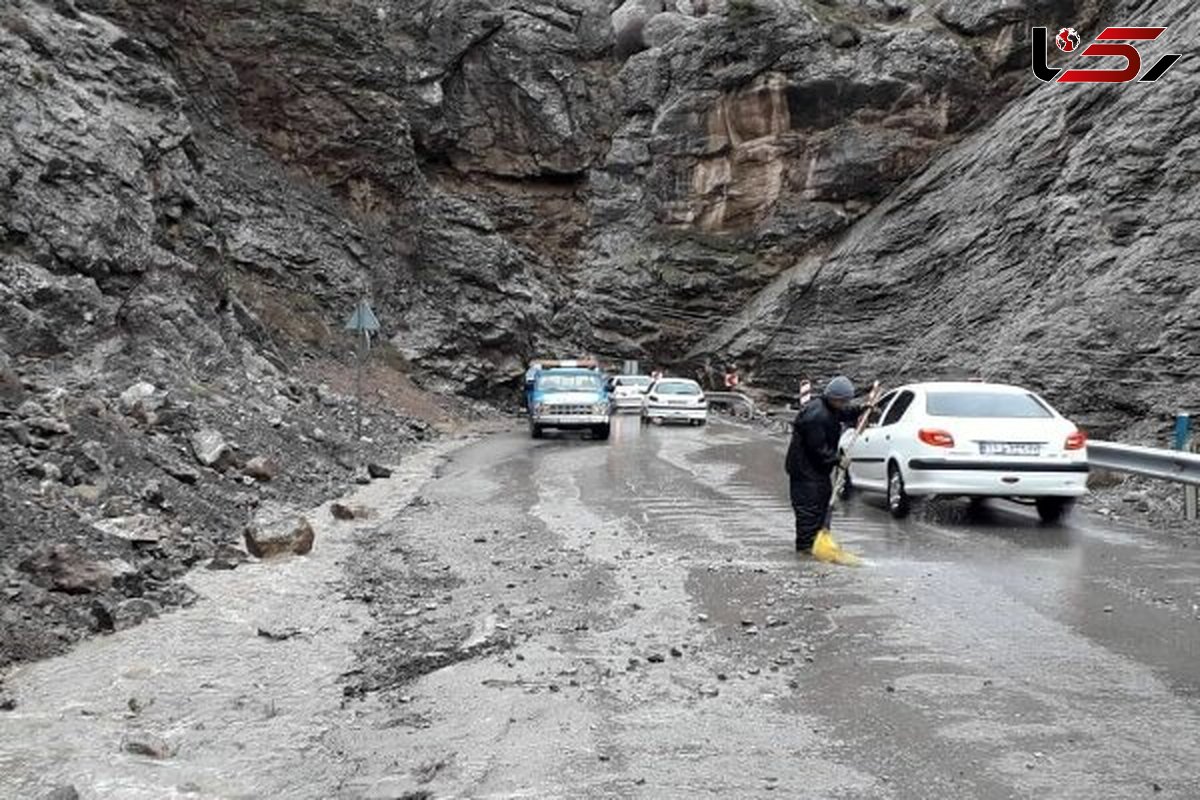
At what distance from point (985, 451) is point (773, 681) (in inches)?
275

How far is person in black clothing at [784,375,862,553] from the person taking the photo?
9578 millimetres

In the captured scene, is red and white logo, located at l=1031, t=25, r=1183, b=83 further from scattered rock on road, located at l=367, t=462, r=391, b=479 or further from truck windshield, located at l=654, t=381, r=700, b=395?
scattered rock on road, located at l=367, t=462, r=391, b=479

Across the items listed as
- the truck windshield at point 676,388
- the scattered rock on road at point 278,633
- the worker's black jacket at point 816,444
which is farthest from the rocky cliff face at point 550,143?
the scattered rock on road at point 278,633

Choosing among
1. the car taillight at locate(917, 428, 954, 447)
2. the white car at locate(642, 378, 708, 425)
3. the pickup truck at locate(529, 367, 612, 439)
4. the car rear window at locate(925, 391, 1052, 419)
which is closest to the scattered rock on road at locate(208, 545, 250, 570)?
the car taillight at locate(917, 428, 954, 447)

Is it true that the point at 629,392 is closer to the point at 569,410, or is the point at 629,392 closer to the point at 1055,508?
the point at 569,410

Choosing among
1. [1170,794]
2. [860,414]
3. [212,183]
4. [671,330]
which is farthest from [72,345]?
[671,330]

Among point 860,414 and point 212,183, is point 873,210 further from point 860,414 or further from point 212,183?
A: point 860,414

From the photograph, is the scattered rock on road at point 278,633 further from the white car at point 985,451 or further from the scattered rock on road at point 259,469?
the white car at point 985,451

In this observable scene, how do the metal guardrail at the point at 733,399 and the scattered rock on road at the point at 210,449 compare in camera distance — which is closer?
the scattered rock on road at the point at 210,449

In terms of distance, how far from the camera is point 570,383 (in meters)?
28.2

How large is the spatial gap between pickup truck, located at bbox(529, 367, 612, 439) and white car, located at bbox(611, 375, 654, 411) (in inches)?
459

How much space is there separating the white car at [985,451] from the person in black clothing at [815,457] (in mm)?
2495

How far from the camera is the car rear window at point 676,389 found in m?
33.8

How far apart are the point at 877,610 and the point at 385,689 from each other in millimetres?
3362
